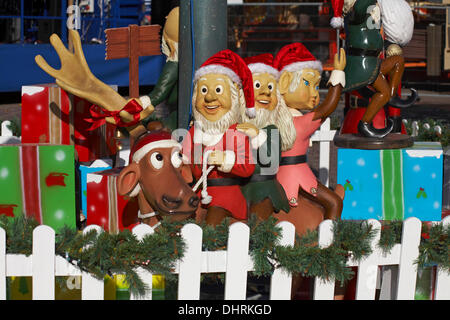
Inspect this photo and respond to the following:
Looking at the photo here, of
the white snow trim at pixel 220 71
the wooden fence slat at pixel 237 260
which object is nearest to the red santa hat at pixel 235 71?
the white snow trim at pixel 220 71

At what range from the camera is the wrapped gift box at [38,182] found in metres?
3.50

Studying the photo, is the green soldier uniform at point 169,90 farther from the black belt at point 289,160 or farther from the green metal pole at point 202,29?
the black belt at point 289,160

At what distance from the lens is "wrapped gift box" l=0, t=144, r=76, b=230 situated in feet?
11.5

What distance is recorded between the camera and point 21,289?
315 cm

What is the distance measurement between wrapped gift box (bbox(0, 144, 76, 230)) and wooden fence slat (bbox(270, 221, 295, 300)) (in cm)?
114

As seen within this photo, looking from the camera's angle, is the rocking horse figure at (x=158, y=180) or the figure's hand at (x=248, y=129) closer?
the rocking horse figure at (x=158, y=180)

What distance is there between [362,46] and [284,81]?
0.96 meters

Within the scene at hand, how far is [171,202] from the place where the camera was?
3285 millimetres

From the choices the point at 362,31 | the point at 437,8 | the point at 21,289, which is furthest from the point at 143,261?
the point at 437,8

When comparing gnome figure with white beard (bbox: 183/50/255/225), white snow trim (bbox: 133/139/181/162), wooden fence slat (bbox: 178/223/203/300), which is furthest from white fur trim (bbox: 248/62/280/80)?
wooden fence slat (bbox: 178/223/203/300)

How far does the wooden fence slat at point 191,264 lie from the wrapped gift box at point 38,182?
911mm
